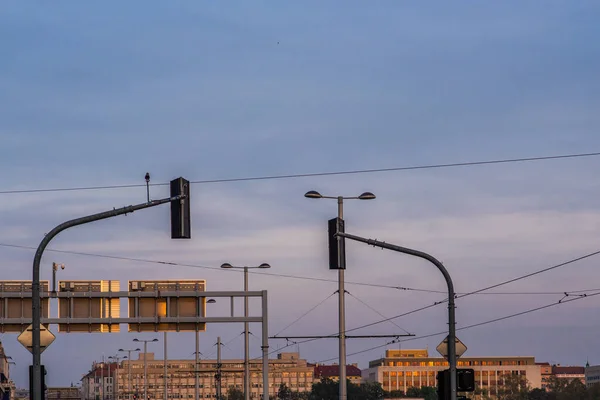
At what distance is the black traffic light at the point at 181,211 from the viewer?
84.7ft

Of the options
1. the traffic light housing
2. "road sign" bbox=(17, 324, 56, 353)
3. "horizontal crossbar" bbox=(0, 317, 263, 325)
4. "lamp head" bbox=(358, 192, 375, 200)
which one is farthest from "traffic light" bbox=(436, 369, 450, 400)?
"horizontal crossbar" bbox=(0, 317, 263, 325)

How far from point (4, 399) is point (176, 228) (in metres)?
141

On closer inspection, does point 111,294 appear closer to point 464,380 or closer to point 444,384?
point 444,384

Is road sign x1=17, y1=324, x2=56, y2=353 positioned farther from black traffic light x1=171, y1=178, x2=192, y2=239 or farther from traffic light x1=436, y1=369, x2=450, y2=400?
traffic light x1=436, y1=369, x2=450, y2=400

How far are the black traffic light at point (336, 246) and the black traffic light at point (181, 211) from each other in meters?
5.47

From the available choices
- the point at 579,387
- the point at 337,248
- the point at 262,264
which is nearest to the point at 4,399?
the point at 579,387

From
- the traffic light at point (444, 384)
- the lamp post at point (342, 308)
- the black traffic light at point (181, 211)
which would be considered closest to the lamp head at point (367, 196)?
the lamp post at point (342, 308)

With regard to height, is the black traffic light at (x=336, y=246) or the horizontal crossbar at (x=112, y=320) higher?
the black traffic light at (x=336, y=246)

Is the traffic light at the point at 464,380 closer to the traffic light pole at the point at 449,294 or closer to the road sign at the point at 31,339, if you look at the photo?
the traffic light pole at the point at 449,294

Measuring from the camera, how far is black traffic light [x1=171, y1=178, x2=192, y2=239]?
84.7 ft

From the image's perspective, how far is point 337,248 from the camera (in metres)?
30.7

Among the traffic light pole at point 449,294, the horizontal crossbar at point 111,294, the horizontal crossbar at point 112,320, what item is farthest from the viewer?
the horizontal crossbar at point 111,294

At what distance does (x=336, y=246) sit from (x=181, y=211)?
19.4ft

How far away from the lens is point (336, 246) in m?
30.7
